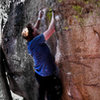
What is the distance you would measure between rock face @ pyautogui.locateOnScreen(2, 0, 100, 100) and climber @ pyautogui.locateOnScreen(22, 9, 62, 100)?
0.22 ft

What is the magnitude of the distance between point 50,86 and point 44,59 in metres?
0.35

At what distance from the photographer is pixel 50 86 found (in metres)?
1.71

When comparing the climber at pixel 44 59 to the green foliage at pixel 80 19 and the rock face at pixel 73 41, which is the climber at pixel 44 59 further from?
the green foliage at pixel 80 19

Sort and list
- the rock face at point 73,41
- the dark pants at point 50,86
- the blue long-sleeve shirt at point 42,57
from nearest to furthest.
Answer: the rock face at point 73,41
the blue long-sleeve shirt at point 42,57
the dark pants at point 50,86

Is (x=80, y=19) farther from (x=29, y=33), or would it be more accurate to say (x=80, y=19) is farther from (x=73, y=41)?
(x=29, y=33)

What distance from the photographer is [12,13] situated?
192cm

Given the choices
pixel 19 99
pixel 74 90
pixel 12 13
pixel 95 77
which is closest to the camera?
pixel 95 77

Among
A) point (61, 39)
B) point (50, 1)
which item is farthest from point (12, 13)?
point (61, 39)

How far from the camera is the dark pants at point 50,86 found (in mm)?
1677

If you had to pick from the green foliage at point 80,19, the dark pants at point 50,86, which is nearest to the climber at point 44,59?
the dark pants at point 50,86

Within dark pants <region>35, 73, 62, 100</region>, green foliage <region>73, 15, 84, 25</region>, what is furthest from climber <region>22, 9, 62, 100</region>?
green foliage <region>73, 15, 84, 25</region>

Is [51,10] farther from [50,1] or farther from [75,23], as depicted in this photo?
[75,23]

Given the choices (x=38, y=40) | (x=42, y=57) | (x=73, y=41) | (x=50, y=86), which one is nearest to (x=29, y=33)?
(x=38, y=40)

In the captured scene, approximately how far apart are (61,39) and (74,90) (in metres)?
0.60
